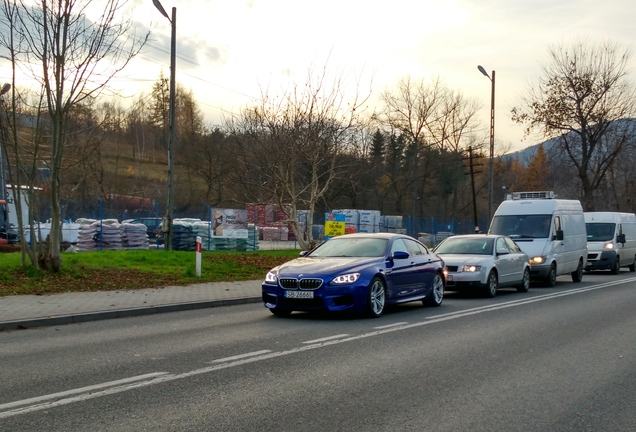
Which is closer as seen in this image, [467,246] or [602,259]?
[467,246]

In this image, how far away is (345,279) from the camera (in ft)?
37.9

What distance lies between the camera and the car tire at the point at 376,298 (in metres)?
11.8

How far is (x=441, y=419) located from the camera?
5.61m

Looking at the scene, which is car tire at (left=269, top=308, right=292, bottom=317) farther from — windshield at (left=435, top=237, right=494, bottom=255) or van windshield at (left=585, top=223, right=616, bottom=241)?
van windshield at (left=585, top=223, right=616, bottom=241)

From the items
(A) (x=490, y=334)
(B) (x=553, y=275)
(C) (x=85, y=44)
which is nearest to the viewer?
(A) (x=490, y=334)

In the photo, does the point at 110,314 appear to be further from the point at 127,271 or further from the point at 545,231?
the point at 545,231

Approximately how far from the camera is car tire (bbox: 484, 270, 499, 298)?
1642cm

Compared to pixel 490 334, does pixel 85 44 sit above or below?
above

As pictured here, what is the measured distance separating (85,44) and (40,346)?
952 centimetres

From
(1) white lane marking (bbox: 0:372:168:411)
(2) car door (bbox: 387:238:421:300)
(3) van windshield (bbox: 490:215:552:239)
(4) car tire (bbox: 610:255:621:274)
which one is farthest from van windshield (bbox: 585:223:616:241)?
(1) white lane marking (bbox: 0:372:168:411)

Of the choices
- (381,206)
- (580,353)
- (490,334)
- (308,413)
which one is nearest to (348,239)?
(490,334)

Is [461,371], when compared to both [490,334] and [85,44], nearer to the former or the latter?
[490,334]

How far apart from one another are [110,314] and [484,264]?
858 centimetres

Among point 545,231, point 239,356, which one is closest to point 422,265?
point 239,356
